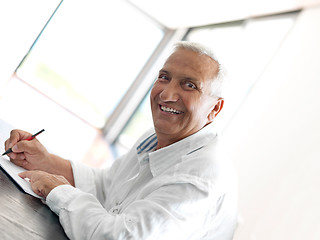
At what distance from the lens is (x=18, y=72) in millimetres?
8672

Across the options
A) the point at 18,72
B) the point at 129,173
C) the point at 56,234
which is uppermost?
the point at 129,173

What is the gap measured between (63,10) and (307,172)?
758 centimetres

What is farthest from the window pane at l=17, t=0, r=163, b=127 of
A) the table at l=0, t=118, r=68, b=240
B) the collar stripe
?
the table at l=0, t=118, r=68, b=240

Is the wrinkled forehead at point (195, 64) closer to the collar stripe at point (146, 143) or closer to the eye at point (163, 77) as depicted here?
the eye at point (163, 77)

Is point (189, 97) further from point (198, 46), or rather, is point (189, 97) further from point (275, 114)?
point (275, 114)

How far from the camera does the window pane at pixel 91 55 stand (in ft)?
28.5

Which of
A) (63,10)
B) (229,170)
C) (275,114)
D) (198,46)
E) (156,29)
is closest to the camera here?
(229,170)

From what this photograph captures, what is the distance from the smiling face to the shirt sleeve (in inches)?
15.2

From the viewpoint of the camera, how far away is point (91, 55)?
9805 mm

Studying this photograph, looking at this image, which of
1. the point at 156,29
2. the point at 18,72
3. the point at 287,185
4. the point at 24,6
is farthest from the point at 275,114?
the point at 18,72

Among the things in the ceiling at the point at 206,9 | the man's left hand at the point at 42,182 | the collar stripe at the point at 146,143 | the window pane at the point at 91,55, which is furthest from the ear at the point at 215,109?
the window pane at the point at 91,55

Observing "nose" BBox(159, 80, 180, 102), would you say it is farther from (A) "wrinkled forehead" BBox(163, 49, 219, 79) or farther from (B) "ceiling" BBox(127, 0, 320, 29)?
(B) "ceiling" BBox(127, 0, 320, 29)

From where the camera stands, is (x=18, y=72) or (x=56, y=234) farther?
(x=18, y=72)

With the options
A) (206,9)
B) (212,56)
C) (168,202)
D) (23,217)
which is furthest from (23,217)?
(206,9)
